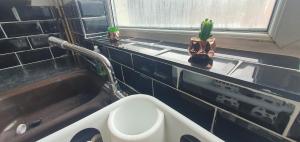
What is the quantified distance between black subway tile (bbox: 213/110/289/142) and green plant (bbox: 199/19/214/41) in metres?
0.20

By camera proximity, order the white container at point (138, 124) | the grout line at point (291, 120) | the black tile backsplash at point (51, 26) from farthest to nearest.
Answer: the black tile backsplash at point (51, 26)
the white container at point (138, 124)
the grout line at point (291, 120)

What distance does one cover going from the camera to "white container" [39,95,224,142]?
1.19 ft

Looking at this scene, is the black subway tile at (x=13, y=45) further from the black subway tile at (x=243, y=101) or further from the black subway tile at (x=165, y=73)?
the black subway tile at (x=243, y=101)

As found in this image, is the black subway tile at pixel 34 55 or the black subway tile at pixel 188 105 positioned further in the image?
the black subway tile at pixel 34 55

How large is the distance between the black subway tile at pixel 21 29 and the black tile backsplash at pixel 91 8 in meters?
0.44

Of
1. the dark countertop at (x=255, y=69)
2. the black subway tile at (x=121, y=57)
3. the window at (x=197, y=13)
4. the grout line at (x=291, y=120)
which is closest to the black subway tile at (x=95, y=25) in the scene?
the window at (x=197, y=13)

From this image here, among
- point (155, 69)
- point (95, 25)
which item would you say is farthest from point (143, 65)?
point (95, 25)

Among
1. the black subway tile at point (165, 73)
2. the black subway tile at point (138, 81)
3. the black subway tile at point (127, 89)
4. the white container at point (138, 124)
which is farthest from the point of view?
the black subway tile at point (127, 89)

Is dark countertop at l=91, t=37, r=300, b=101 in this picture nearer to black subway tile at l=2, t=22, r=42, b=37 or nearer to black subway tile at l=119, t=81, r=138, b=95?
black subway tile at l=119, t=81, r=138, b=95

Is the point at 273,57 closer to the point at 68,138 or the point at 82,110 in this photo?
the point at 68,138

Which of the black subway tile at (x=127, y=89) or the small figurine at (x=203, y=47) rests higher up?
the small figurine at (x=203, y=47)

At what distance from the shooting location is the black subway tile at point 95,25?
36.8 inches

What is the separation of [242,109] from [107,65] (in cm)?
45

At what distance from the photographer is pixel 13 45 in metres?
1.02
